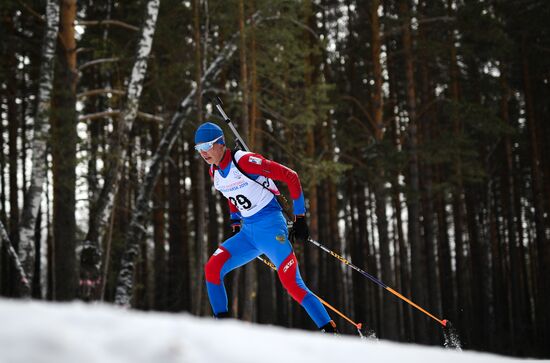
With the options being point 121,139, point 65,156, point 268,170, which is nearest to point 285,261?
point 268,170

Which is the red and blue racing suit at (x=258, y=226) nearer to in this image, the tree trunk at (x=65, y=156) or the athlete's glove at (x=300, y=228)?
the athlete's glove at (x=300, y=228)

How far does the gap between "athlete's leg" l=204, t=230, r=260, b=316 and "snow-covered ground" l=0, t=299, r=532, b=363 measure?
389cm

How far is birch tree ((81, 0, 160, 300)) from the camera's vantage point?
505 inches

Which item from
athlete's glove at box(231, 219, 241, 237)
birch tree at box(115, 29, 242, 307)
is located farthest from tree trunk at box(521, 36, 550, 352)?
athlete's glove at box(231, 219, 241, 237)

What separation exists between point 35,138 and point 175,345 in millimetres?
11413

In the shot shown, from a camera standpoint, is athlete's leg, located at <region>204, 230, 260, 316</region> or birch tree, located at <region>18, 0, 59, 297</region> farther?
birch tree, located at <region>18, 0, 59, 297</region>

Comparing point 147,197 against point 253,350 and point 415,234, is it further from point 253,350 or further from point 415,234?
point 253,350

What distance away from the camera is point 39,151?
12.1 m

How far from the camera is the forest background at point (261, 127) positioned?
1309 centimetres

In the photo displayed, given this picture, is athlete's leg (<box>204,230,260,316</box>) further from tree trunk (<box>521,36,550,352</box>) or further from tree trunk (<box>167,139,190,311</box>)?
tree trunk (<box>521,36,550,352</box>)

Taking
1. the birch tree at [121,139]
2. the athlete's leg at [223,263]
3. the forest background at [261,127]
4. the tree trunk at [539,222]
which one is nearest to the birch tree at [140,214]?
the forest background at [261,127]

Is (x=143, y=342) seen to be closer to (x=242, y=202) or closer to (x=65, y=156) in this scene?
(x=242, y=202)

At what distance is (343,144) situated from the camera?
20.0m

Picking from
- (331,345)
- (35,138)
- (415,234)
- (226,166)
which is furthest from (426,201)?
(331,345)
